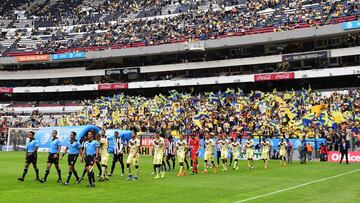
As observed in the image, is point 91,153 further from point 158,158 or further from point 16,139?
point 16,139

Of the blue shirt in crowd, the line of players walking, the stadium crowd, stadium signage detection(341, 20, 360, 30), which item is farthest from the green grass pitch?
the stadium crowd

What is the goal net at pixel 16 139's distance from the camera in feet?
174

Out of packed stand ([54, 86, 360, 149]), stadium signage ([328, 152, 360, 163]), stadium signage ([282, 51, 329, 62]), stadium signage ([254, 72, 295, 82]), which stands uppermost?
stadium signage ([282, 51, 329, 62])

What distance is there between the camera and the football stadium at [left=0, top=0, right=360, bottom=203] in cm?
2064

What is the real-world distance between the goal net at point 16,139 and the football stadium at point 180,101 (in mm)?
177

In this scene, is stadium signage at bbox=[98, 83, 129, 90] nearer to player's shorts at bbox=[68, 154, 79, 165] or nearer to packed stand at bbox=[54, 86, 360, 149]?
packed stand at bbox=[54, 86, 360, 149]

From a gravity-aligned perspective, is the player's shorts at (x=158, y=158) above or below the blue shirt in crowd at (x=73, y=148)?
below

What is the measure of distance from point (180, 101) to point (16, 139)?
1992 centimetres

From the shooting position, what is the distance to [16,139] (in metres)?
53.7

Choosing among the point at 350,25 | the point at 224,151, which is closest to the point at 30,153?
the point at 224,151

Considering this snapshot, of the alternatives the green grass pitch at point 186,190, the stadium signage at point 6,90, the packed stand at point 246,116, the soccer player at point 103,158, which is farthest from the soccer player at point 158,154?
the stadium signage at point 6,90

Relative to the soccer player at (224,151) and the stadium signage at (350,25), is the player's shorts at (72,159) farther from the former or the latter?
the stadium signage at (350,25)

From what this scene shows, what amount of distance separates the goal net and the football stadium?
0.18 m

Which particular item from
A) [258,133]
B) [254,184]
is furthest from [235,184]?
[258,133]
